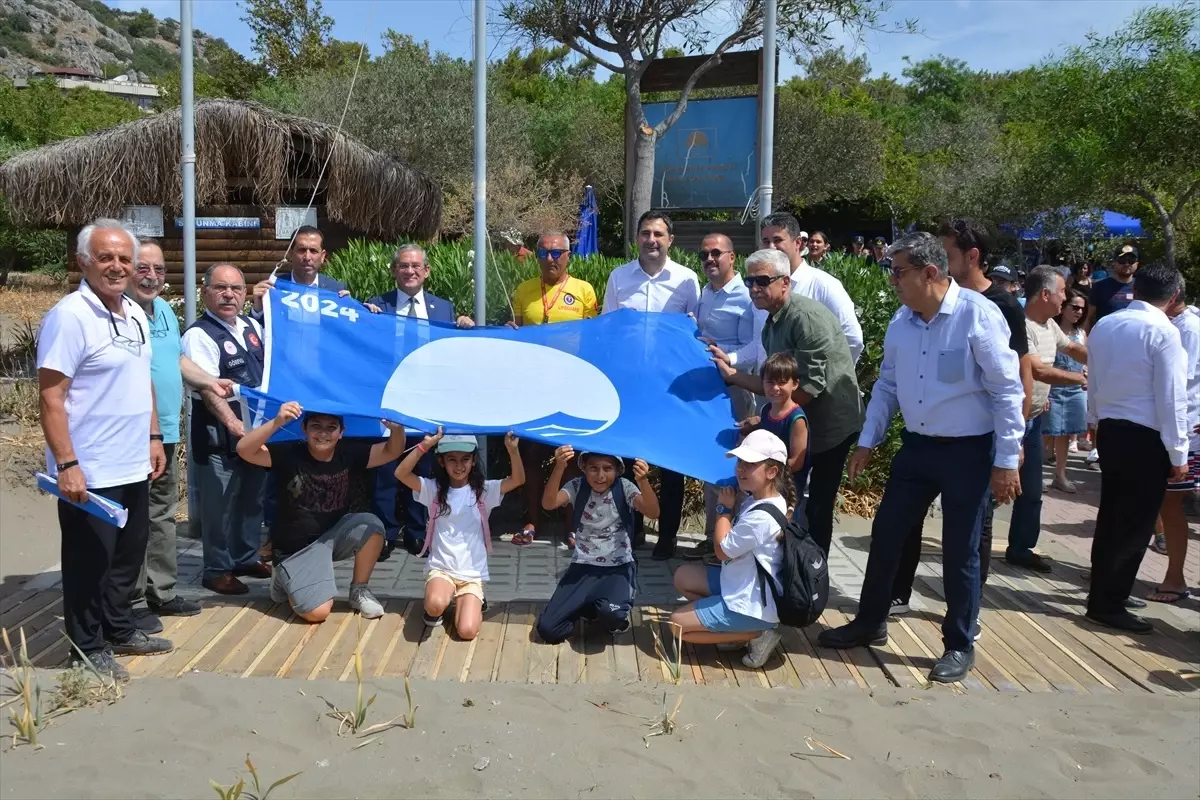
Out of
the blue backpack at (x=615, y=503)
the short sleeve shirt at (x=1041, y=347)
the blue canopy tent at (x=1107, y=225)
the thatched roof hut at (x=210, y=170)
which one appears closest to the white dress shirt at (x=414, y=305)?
Result: the blue backpack at (x=615, y=503)

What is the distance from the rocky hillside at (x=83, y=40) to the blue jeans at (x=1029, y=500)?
123 metres

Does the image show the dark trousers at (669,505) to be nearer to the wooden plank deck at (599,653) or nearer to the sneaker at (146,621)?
the wooden plank deck at (599,653)

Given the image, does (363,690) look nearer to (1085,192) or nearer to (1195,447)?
(1195,447)

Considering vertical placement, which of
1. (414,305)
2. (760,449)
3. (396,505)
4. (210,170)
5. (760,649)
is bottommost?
(760,649)

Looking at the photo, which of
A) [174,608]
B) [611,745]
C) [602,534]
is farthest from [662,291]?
[174,608]

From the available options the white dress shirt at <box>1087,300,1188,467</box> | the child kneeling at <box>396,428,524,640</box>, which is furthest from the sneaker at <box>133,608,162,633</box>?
the white dress shirt at <box>1087,300,1188,467</box>

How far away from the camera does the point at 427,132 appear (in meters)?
27.0

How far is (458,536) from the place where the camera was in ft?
16.5

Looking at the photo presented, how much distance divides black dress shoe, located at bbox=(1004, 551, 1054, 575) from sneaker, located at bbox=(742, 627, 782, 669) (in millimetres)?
2694

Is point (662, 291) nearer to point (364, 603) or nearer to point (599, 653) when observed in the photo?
point (599, 653)

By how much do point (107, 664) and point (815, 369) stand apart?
11.9 ft

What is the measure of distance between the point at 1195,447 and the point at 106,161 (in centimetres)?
1291

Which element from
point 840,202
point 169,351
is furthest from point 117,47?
point 169,351

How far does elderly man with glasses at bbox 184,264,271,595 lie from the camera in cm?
530
